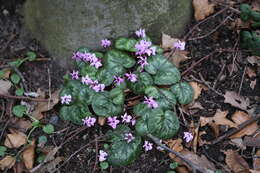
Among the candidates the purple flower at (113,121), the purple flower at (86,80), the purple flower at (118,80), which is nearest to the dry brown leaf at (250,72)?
the purple flower at (118,80)

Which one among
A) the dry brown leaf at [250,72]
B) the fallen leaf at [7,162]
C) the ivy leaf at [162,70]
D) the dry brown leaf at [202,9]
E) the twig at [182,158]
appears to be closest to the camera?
the twig at [182,158]

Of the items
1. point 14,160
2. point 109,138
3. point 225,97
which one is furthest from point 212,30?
point 14,160

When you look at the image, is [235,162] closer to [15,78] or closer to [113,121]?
[113,121]

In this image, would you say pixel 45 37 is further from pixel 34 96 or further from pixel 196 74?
pixel 196 74

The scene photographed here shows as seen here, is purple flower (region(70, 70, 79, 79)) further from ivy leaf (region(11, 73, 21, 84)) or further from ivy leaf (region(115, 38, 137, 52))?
ivy leaf (region(11, 73, 21, 84))

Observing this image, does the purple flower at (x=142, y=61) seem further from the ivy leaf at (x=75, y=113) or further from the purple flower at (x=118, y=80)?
the ivy leaf at (x=75, y=113)
